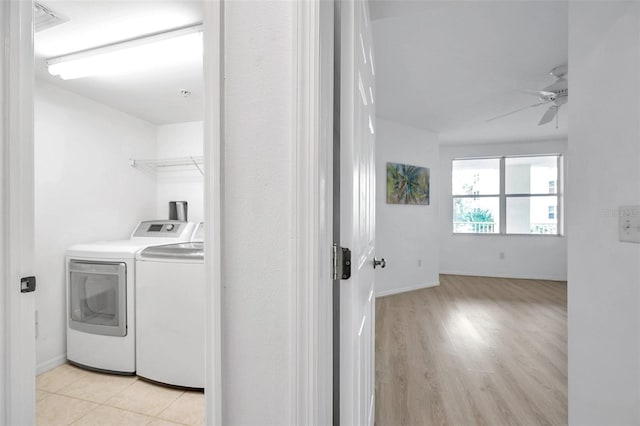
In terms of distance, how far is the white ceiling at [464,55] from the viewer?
204 centimetres

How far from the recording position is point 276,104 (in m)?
0.67

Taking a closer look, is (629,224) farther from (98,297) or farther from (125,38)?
(98,297)

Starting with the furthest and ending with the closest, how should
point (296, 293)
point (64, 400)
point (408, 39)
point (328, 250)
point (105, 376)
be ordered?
point (408, 39) < point (105, 376) < point (64, 400) < point (328, 250) < point (296, 293)

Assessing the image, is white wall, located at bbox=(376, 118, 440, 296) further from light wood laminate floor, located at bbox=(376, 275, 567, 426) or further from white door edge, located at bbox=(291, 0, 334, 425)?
white door edge, located at bbox=(291, 0, 334, 425)

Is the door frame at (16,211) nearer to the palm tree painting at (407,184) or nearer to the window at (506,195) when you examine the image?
the palm tree painting at (407,184)

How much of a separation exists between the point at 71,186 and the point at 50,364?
52.9 inches

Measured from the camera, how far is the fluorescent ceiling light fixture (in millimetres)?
1720

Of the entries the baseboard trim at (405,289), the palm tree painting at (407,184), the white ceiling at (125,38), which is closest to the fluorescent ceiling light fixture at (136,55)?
the white ceiling at (125,38)

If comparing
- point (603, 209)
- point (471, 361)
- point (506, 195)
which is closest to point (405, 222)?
point (506, 195)

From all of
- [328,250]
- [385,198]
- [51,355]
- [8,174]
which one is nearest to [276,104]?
[328,250]

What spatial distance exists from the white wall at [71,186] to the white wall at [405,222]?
302 cm

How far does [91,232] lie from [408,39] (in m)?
2.99

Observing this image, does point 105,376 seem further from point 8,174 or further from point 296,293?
point 296,293

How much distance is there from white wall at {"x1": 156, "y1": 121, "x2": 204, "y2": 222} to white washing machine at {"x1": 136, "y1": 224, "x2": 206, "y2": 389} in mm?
981
